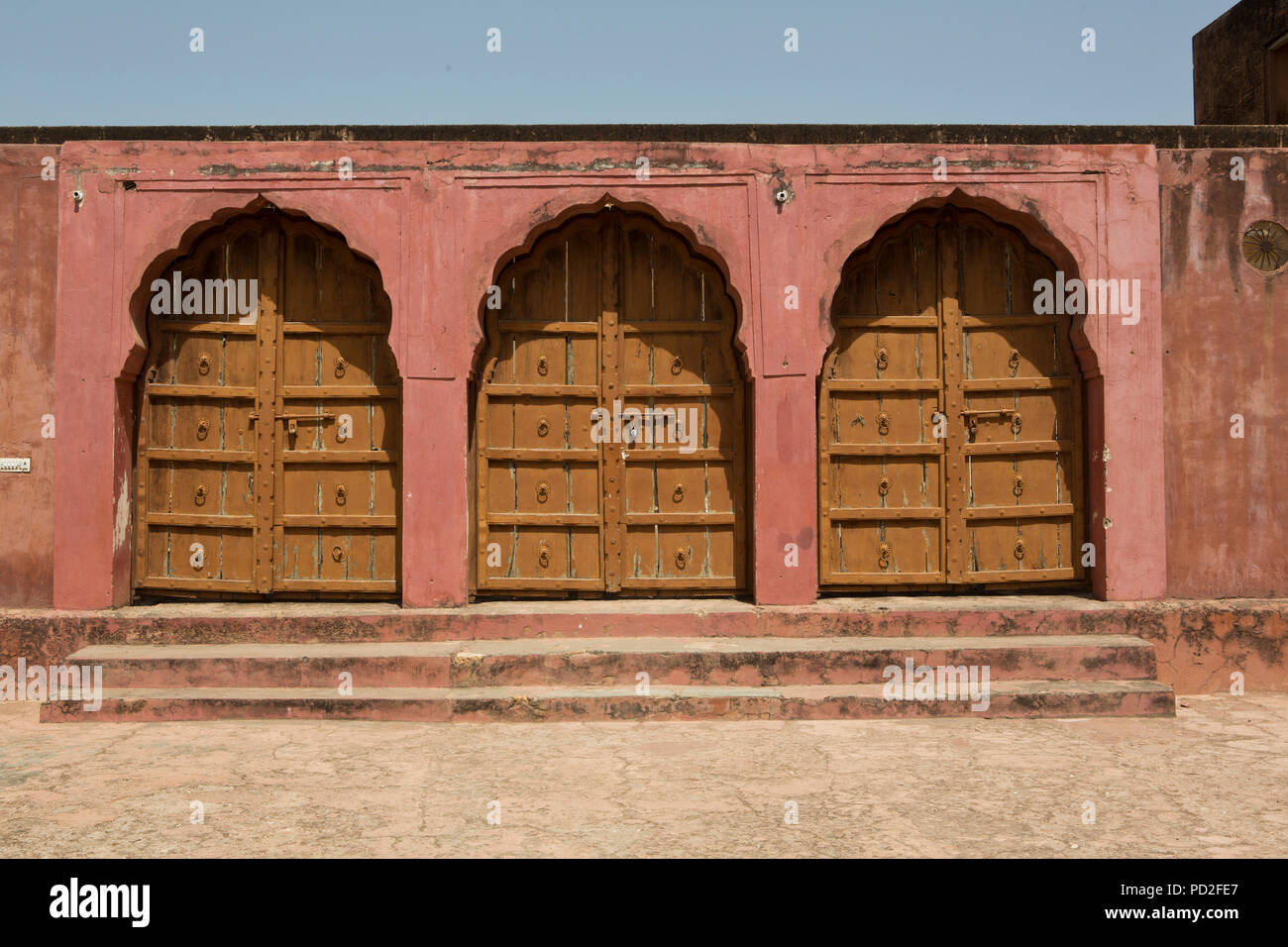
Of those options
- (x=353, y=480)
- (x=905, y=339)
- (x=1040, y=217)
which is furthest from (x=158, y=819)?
(x=1040, y=217)

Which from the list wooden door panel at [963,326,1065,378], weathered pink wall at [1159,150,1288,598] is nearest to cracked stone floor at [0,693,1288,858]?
weathered pink wall at [1159,150,1288,598]

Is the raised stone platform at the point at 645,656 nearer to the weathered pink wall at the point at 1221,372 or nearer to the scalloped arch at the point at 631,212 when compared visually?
the weathered pink wall at the point at 1221,372

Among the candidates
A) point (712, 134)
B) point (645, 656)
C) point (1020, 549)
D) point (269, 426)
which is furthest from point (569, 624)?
point (712, 134)

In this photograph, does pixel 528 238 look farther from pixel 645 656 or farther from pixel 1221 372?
pixel 1221 372

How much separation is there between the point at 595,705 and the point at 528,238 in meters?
3.08

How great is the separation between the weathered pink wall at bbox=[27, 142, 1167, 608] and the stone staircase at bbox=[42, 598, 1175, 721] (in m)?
0.40

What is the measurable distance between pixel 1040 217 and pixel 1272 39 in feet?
11.3

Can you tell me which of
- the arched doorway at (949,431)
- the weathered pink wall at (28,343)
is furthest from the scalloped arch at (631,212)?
the weathered pink wall at (28,343)

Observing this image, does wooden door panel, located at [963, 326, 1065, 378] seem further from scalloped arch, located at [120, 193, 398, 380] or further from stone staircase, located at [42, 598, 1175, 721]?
scalloped arch, located at [120, 193, 398, 380]

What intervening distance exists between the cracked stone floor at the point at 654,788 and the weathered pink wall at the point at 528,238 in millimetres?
1435

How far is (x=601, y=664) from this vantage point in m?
6.36

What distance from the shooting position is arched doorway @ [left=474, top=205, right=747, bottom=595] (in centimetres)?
722

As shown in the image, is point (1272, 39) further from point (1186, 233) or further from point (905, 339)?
point (905, 339)

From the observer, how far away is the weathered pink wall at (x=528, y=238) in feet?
22.7
